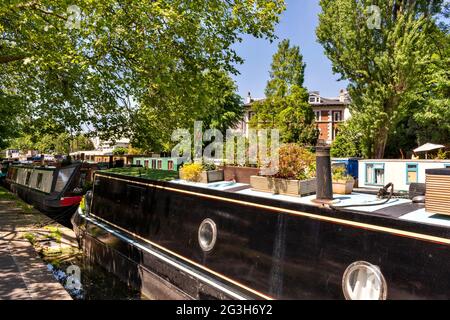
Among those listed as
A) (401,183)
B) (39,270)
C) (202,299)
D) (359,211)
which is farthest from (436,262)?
(39,270)

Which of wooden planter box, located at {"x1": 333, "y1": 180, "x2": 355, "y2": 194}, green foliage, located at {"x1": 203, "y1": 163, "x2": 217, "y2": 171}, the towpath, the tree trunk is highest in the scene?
the tree trunk

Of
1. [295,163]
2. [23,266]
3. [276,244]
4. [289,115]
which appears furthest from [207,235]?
[289,115]

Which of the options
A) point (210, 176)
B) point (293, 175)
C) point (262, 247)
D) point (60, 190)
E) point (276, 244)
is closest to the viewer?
point (276, 244)

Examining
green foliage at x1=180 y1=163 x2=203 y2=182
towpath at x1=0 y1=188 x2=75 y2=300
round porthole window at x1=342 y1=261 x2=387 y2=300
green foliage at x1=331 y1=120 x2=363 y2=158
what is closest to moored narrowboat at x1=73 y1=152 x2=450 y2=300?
round porthole window at x1=342 y1=261 x2=387 y2=300

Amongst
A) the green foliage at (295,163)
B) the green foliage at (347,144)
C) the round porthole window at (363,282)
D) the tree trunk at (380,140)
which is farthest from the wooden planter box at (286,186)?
the green foliage at (347,144)

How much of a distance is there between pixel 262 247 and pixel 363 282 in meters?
1.24

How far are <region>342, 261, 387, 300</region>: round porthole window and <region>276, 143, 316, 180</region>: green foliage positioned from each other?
4.24 ft

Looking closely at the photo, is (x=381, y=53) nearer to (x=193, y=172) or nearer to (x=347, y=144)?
(x=347, y=144)

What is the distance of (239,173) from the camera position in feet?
17.3

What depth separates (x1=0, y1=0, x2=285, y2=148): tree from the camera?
6.47m

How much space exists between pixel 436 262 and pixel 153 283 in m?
4.17

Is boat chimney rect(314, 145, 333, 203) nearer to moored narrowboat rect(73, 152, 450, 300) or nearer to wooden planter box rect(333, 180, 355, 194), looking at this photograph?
moored narrowboat rect(73, 152, 450, 300)

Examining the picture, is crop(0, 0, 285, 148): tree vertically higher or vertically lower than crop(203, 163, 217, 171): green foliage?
higher

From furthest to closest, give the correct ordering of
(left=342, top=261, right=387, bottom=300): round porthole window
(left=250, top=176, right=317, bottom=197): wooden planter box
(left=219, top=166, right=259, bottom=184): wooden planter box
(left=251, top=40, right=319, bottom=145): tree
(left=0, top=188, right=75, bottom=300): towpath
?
(left=251, top=40, right=319, bottom=145): tree → (left=0, top=188, right=75, bottom=300): towpath → (left=219, top=166, right=259, bottom=184): wooden planter box → (left=250, top=176, right=317, bottom=197): wooden planter box → (left=342, top=261, right=387, bottom=300): round porthole window
